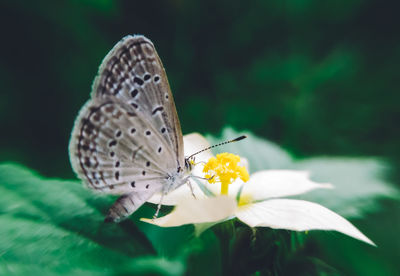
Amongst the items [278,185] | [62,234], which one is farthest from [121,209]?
[278,185]

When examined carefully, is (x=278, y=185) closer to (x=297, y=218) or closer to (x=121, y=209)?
(x=297, y=218)

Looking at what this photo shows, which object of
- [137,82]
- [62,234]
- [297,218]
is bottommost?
[62,234]

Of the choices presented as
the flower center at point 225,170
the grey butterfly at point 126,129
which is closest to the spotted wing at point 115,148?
the grey butterfly at point 126,129

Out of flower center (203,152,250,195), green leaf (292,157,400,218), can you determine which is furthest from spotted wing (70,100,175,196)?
green leaf (292,157,400,218)

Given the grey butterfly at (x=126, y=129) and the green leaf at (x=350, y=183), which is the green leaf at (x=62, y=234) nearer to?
the grey butterfly at (x=126, y=129)

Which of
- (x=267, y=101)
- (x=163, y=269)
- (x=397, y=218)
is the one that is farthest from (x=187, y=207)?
(x=267, y=101)

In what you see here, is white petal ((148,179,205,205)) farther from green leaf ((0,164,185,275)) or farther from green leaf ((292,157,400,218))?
green leaf ((292,157,400,218))

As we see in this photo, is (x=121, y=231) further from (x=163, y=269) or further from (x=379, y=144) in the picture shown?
(x=379, y=144)
